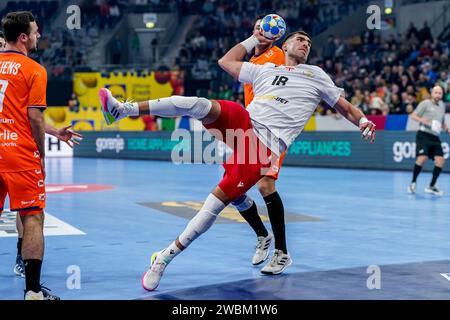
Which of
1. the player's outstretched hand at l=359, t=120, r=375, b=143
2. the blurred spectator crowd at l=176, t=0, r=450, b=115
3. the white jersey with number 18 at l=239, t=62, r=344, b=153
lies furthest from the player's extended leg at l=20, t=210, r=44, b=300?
the blurred spectator crowd at l=176, t=0, r=450, b=115

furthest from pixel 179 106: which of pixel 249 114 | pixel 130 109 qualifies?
pixel 249 114

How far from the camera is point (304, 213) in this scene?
1230 centimetres

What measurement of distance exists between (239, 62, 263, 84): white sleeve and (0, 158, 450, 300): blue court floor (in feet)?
6.26

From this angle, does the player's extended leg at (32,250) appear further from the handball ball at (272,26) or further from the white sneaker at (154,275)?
the handball ball at (272,26)

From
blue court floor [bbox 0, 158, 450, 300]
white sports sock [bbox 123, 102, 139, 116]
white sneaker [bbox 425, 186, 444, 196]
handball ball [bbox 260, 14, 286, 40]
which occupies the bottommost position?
white sneaker [bbox 425, 186, 444, 196]

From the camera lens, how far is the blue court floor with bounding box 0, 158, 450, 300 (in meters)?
6.54

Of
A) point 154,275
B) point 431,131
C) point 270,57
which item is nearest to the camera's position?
point 154,275

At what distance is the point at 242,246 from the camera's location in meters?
8.98

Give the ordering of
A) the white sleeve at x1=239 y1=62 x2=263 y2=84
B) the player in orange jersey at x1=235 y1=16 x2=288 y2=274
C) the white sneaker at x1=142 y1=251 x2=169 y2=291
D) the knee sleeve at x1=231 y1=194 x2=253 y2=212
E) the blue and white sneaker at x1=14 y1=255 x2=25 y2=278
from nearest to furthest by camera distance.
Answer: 1. the white sneaker at x1=142 y1=251 x2=169 y2=291
2. the blue and white sneaker at x1=14 y1=255 x2=25 y2=278
3. the white sleeve at x1=239 y1=62 x2=263 y2=84
4. the player in orange jersey at x1=235 y1=16 x2=288 y2=274
5. the knee sleeve at x1=231 y1=194 x2=253 y2=212

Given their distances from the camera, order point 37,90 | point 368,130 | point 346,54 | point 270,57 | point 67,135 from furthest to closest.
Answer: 1. point 346,54
2. point 270,57
3. point 368,130
4. point 67,135
5. point 37,90

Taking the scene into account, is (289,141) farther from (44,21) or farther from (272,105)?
(44,21)

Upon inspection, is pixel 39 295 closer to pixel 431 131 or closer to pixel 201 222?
pixel 201 222

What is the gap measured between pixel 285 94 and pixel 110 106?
5.82 feet

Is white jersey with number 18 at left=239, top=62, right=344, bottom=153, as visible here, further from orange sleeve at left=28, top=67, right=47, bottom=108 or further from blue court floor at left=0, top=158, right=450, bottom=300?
orange sleeve at left=28, top=67, right=47, bottom=108
